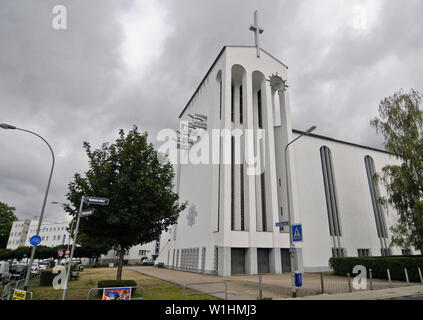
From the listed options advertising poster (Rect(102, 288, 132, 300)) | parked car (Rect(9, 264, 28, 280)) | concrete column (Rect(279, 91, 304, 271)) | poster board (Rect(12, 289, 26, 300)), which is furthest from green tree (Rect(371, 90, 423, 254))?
parked car (Rect(9, 264, 28, 280))

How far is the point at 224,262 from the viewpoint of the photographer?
22031 millimetres

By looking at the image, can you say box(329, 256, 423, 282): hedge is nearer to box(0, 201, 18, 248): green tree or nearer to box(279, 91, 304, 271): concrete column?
box(279, 91, 304, 271): concrete column

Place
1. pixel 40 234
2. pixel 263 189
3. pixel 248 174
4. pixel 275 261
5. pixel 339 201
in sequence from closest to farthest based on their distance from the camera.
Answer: pixel 275 261
pixel 248 174
pixel 263 189
pixel 339 201
pixel 40 234

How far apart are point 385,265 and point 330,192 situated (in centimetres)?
1566

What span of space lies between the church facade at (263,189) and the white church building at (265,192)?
0.12 meters

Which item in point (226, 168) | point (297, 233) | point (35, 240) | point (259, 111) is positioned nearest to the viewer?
point (35, 240)

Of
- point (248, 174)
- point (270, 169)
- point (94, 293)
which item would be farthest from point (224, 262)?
point (94, 293)

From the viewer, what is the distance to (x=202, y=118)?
34.3 meters

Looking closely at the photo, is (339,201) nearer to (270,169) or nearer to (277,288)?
(270,169)

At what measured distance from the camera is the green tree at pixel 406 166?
64.4 feet

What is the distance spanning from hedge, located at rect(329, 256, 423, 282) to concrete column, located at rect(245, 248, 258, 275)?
7.75 metres
